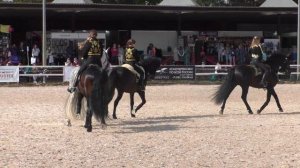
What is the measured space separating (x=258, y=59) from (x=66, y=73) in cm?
1472

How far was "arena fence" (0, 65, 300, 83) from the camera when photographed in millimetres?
29844

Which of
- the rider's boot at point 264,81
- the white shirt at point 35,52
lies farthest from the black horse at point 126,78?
the white shirt at point 35,52

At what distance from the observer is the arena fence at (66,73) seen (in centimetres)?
2984

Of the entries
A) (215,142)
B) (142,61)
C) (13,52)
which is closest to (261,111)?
(142,61)

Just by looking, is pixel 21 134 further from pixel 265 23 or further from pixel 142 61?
pixel 265 23

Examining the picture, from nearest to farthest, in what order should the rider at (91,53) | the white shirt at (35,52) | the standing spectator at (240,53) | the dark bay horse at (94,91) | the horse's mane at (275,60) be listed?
the dark bay horse at (94,91) < the rider at (91,53) < the horse's mane at (275,60) < the white shirt at (35,52) < the standing spectator at (240,53)

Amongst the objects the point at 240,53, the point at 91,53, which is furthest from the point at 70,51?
the point at 91,53

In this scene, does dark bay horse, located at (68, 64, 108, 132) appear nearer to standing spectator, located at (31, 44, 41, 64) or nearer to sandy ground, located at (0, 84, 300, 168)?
sandy ground, located at (0, 84, 300, 168)

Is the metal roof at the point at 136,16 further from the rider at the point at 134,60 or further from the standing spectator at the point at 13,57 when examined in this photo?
the rider at the point at 134,60

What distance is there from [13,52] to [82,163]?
2440 centimetres

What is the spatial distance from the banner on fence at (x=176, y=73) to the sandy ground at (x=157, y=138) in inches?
418

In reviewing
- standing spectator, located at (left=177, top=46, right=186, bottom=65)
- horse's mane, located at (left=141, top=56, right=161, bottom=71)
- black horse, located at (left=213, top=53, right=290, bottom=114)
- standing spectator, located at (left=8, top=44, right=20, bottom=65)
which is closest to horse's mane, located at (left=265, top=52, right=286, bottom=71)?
black horse, located at (left=213, top=53, right=290, bottom=114)

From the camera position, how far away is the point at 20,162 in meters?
9.38

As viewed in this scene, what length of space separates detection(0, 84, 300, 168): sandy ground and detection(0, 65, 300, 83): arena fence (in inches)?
368
